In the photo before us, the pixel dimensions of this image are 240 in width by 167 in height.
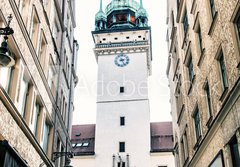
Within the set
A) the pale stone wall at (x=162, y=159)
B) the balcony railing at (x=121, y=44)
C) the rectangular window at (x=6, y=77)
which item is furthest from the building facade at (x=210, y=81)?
the balcony railing at (x=121, y=44)

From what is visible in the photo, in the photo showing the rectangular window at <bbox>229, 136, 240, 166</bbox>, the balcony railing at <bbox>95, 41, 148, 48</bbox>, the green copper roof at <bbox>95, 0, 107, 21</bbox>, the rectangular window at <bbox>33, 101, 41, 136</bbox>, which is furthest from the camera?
the green copper roof at <bbox>95, 0, 107, 21</bbox>

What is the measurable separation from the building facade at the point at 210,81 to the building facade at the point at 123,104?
80.7 ft

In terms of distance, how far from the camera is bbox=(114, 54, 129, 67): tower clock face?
56.3m

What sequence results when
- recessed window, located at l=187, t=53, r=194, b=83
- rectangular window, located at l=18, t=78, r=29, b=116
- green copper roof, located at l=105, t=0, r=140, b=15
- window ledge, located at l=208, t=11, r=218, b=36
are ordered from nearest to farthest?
window ledge, located at l=208, t=11, r=218, b=36
rectangular window, located at l=18, t=78, r=29, b=116
recessed window, located at l=187, t=53, r=194, b=83
green copper roof, located at l=105, t=0, r=140, b=15

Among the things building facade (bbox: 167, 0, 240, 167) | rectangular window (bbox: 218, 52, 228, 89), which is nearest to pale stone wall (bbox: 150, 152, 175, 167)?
building facade (bbox: 167, 0, 240, 167)

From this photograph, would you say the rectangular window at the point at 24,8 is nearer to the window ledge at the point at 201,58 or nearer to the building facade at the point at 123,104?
the window ledge at the point at 201,58

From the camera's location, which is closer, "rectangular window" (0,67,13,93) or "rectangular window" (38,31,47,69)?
"rectangular window" (0,67,13,93)

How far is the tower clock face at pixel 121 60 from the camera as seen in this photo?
185 feet

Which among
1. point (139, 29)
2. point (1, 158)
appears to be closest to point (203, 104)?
point (1, 158)

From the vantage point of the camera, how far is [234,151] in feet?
42.2

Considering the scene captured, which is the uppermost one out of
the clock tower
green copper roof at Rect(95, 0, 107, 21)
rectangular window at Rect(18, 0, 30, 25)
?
green copper roof at Rect(95, 0, 107, 21)

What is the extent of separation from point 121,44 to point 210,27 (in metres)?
43.0

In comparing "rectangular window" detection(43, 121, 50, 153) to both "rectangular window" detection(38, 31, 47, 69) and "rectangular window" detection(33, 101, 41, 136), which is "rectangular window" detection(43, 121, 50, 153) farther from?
"rectangular window" detection(38, 31, 47, 69)

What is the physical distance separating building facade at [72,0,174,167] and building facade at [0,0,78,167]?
75.4 ft
